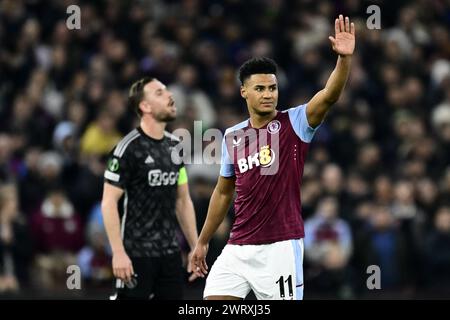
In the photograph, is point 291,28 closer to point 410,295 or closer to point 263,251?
point 410,295

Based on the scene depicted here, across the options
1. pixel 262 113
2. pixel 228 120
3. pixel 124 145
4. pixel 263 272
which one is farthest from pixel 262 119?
pixel 228 120

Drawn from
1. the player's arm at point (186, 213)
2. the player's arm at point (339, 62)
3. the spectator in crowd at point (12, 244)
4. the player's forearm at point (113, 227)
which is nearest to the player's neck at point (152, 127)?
the player's arm at point (186, 213)

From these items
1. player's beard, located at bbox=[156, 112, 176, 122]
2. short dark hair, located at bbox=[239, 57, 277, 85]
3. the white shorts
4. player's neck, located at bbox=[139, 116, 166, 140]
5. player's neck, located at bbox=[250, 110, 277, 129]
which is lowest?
the white shorts

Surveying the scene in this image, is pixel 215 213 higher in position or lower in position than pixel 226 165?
lower

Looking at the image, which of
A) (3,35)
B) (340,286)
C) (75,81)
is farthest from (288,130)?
(3,35)

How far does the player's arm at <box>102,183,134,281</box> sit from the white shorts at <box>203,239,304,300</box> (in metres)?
1.08

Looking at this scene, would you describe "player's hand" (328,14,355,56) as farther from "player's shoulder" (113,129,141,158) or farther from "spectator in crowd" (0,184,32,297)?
"spectator in crowd" (0,184,32,297)

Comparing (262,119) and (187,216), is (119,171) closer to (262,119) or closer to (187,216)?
(187,216)

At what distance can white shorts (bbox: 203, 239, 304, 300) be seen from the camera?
27.7 feet

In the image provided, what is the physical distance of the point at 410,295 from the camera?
13516 millimetres

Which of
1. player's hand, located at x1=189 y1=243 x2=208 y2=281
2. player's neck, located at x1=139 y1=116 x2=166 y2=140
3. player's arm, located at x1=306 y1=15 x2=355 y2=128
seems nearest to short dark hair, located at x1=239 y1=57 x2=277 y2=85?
player's arm, located at x1=306 y1=15 x2=355 y2=128

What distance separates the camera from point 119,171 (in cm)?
983

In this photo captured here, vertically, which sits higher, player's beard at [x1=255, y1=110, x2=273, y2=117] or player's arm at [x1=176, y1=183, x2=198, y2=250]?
player's beard at [x1=255, y1=110, x2=273, y2=117]

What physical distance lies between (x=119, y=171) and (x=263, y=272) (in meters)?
1.97
